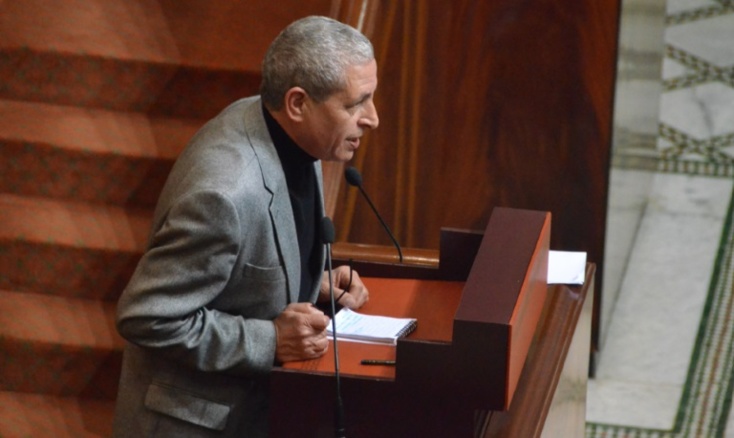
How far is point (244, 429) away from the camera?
278 cm

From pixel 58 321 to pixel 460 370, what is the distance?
2.01 meters

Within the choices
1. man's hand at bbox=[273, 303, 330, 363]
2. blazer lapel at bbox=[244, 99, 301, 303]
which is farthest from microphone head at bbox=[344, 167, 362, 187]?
man's hand at bbox=[273, 303, 330, 363]

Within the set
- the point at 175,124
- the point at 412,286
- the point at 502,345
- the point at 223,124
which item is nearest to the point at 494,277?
the point at 502,345

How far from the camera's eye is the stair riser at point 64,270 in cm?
420

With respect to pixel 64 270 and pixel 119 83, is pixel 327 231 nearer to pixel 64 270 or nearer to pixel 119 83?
pixel 64 270

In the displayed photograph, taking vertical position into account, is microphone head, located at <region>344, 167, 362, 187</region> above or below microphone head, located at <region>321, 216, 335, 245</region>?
above

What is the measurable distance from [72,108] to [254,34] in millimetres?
690

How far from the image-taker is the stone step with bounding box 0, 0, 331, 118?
451 cm

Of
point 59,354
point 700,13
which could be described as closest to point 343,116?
point 59,354

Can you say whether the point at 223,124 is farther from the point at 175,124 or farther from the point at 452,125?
the point at 452,125

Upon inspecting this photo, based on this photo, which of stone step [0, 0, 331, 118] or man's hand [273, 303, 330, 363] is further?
stone step [0, 0, 331, 118]

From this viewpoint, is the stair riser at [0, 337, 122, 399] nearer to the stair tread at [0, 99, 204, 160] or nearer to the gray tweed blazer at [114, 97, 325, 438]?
the stair tread at [0, 99, 204, 160]

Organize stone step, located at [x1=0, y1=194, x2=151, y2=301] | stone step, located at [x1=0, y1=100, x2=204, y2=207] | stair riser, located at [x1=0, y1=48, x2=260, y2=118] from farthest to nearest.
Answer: stair riser, located at [x1=0, y1=48, x2=260, y2=118], stone step, located at [x1=0, y1=100, x2=204, y2=207], stone step, located at [x1=0, y1=194, x2=151, y2=301]

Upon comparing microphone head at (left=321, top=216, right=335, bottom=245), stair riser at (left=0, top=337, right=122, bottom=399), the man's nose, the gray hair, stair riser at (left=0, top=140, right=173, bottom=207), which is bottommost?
stair riser at (left=0, top=337, right=122, bottom=399)
